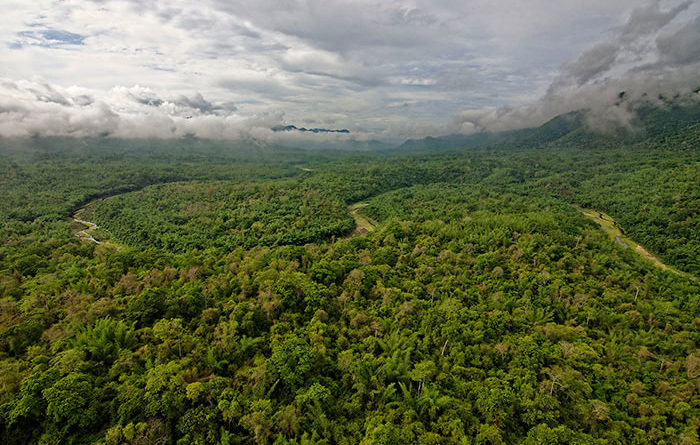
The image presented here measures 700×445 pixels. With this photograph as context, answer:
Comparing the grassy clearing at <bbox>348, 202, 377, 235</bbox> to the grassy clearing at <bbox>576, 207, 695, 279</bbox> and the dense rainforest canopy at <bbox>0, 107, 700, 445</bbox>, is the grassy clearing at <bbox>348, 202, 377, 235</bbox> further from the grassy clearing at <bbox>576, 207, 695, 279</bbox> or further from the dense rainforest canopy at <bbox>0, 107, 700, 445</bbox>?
the grassy clearing at <bbox>576, 207, 695, 279</bbox>

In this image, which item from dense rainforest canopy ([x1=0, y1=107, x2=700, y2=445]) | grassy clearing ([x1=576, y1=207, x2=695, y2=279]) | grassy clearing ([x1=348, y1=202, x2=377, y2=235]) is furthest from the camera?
grassy clearing ([x1=348, y1=202, x2=377, y2=235])

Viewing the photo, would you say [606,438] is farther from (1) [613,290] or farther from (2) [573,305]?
(1) [613,290]

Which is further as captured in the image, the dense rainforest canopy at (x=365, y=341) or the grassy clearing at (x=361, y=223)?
the grassy clearing at (x=361, y=223)

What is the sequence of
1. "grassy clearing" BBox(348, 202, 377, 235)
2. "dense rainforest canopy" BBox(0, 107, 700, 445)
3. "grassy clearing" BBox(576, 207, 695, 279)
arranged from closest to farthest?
"dense rainforest canopy" BBox(0, 107, 700, 445) → "grassy clearing" BBox(576, 207, 695, 279) → "grassy clearing" BBox(348, 202, 377, 235)

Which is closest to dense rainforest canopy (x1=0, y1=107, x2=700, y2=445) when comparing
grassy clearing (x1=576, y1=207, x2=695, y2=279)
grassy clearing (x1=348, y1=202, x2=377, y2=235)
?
grassy clearing (x1=576, y1=207, x2=695, y2=279)

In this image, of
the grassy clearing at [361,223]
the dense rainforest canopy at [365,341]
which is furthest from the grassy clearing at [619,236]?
the grassy clearing at [361,223]

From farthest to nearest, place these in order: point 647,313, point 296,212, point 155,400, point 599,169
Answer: point 599,169, point 296,212, point 647,313, point 155,400

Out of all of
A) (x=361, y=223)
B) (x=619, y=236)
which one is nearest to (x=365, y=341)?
(x=361, y=223)

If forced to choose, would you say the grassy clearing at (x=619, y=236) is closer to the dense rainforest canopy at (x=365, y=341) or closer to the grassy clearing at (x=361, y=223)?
the dense rainforest canopy at (x=365, y=341)

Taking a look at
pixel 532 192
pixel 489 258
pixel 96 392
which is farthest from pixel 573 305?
pixel 532 192

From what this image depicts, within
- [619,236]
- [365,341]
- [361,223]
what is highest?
[619,236]

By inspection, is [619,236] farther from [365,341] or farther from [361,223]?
[365,341]
